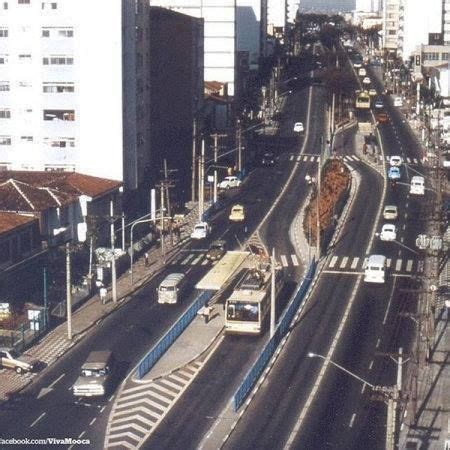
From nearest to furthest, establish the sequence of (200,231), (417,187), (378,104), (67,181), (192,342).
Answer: (192,342), (67,181), (200,231), (417,187), (378,104)

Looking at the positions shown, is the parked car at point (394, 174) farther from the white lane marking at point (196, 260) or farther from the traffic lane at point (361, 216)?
the white lane marking at point (196, 260)

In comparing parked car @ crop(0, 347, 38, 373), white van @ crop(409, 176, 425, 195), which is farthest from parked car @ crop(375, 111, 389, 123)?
parked car @ crop(0, 347, 38, 373)

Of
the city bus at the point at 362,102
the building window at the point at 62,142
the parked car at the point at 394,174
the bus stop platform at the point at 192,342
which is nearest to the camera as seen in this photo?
the bus stop platform at the point at 192,342

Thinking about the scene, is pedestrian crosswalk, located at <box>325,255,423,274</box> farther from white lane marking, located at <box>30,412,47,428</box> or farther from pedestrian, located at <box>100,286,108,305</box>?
white lane marking, located at <box>30,412,47,428</box>

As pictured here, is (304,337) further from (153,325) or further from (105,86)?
(105,86)

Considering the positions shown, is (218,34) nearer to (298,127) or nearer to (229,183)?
(298,127)

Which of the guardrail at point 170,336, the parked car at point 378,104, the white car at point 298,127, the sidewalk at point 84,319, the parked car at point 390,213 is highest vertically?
the parked car at point 378,104

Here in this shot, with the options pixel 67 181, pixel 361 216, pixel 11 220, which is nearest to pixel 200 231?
pixel 67 181

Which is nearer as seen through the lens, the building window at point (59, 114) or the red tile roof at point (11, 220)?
the red tile roof at point (11, 220)

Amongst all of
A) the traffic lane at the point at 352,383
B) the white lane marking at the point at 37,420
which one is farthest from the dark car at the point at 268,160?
the white lane marking at the point at 37,420
